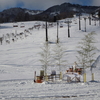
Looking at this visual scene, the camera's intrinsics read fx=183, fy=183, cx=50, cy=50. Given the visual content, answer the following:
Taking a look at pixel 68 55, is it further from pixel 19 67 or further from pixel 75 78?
pixel 75 78

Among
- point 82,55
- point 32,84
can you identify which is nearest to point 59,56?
point 82,55

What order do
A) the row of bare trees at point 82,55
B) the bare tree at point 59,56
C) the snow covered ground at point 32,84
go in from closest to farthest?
1. the snow covered ground at point 32,84
2. the row of bare trees at point 82,55
3. the bare tree at point 59,56

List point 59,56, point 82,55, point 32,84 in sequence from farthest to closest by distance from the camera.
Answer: point 59,56
point 82,55
point 32,84

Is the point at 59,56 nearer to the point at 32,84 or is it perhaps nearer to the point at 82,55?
the point at 82,55

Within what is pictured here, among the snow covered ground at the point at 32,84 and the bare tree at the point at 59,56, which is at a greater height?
the bare tree at the point at 59,56

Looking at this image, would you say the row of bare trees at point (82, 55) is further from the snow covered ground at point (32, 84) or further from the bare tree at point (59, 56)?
the snow covered ground at point (32, 84)

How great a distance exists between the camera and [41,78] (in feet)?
49.5

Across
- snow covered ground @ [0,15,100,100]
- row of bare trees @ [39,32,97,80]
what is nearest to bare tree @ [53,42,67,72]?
row of bare trees @ [39,32,97,80]

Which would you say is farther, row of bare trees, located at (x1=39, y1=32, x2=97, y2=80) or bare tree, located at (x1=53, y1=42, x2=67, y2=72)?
bare tree, located at (x1=53, y1=42, x2=67, y2=72)

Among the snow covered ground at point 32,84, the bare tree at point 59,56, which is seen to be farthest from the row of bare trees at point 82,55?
the snow covered ground at point 32,84

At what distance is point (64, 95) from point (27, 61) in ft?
56.4

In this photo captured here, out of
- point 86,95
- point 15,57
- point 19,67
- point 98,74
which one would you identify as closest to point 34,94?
point 86,95

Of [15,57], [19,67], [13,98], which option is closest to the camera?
[13,98]

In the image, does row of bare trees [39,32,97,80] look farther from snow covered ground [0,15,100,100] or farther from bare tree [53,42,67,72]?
snow covered ground [0,15,100,100]
